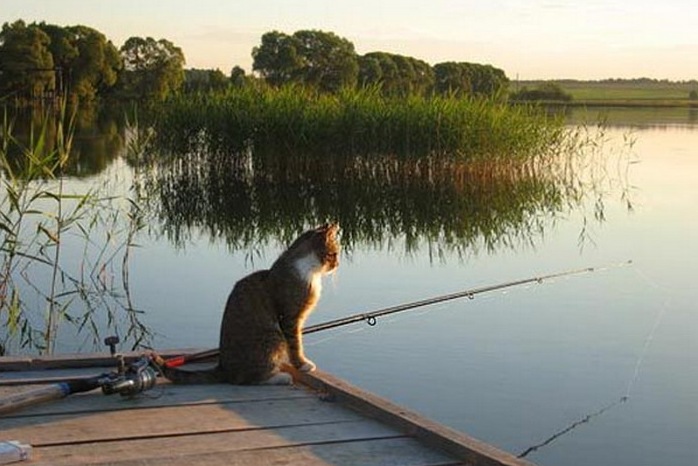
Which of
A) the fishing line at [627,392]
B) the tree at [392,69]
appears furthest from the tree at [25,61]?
the fishing line at [627,392]

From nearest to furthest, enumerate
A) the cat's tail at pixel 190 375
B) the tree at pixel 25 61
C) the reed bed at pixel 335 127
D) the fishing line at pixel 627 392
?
the cat's tail at pixel 190 375 < the fishing line at pixel 627 392 < the reed bed at pixel 335 127 < the tree at pixel 25 61

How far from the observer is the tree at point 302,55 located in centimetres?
7716

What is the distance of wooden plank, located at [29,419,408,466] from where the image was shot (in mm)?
4363

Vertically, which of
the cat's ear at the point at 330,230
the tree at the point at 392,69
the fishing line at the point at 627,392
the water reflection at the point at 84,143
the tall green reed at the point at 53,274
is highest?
the tree at the point at 392,69

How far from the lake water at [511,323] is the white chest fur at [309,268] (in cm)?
176

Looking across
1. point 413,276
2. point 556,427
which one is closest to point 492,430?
point 556,427

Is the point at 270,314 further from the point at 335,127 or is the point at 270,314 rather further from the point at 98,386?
the point at 335,127

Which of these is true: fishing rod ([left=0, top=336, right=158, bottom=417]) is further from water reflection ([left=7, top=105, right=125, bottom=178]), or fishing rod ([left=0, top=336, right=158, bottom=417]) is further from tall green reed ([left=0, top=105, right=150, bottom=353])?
water reflection ([left=7, top=105, right=125, bottom=178])

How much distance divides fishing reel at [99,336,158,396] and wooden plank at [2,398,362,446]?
13cm

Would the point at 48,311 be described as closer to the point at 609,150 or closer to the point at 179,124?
the point at 179,124

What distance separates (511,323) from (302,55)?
Result: 7206 cm

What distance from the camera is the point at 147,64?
87125mm

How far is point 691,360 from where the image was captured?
8.53m

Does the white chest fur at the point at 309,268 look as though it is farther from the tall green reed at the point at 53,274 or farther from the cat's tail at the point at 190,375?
the tall green reed at the point at 53,274
